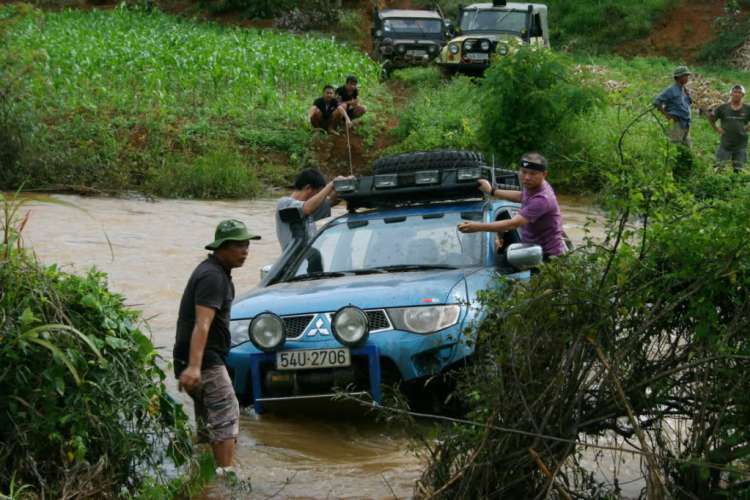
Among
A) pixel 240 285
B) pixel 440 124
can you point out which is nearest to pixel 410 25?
pixel 440 124

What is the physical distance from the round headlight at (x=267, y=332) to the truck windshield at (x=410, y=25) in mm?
26341

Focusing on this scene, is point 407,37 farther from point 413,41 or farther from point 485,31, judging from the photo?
point 485,31

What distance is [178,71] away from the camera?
23.1 metres

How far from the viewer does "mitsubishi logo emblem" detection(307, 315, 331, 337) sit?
6.45 metres

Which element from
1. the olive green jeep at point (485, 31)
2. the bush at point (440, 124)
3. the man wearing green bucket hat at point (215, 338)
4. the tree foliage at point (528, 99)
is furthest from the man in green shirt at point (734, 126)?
the man wearing green bucket hat at point (215, 338)

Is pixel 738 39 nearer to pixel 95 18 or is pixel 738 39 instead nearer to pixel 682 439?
pixel 95 18

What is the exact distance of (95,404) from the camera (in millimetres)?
4559

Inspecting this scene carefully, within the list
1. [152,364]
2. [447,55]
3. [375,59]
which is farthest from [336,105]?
[152,364]

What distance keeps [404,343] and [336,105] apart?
47.0ft

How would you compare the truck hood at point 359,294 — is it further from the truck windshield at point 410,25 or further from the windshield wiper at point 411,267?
the truck windshield at point 410,25

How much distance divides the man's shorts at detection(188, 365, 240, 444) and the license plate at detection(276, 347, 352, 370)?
3.06 ft

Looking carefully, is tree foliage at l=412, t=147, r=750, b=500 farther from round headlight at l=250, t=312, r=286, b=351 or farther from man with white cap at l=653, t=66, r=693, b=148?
man with white cap at l=653, t=66, r=693, b=148

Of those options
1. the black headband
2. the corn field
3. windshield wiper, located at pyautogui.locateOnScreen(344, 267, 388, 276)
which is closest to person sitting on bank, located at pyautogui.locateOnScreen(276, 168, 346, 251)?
windshield wiper, located at pyautogui.locateOnScreen(344, 267, 388, 276)

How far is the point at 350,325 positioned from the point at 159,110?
49.3ft
